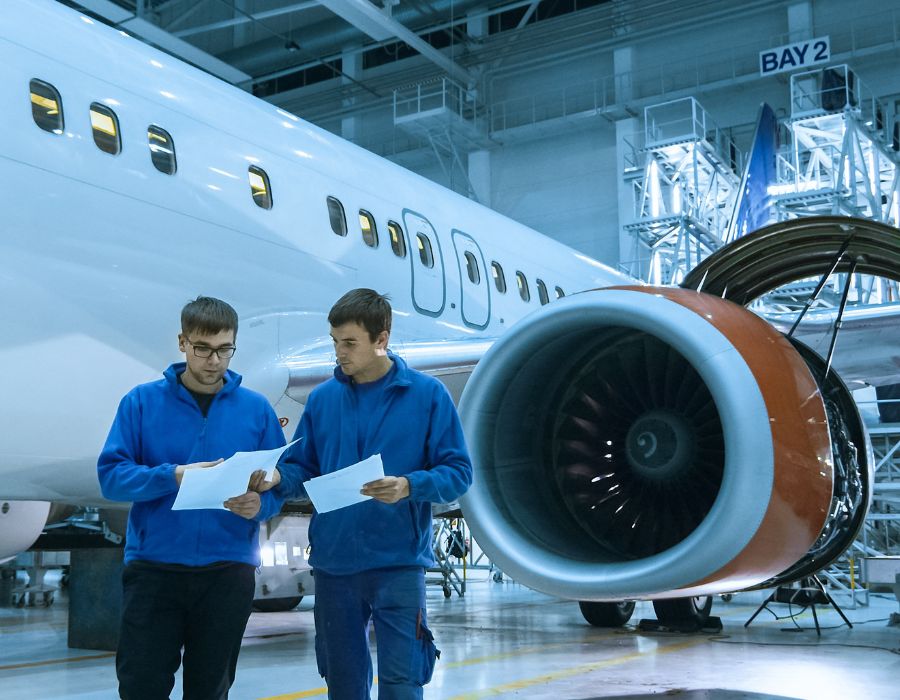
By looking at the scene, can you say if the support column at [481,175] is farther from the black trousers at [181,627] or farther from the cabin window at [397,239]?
the black trousers at [181,627]

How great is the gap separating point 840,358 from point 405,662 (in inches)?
150

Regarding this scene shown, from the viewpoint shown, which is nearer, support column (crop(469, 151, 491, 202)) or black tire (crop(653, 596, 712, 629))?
black tire (crop(653, 596, 712, 629))

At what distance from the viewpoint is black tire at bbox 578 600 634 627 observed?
30.3ft

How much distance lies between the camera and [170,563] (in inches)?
109

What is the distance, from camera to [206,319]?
2818mm

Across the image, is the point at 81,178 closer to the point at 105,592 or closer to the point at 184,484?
the point at 184,484

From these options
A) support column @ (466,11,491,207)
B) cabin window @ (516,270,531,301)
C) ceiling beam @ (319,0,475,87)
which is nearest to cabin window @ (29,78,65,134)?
cabin window @ (516,270,531,301)

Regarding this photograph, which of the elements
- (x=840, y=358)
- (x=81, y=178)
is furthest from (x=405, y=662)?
(x=840, y=358)

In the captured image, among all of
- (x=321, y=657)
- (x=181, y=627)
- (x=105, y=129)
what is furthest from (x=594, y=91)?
(x=181, y=627)

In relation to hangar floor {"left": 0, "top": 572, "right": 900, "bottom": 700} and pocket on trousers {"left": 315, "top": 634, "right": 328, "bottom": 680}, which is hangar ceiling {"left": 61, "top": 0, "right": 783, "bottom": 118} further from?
pocket on trousers {"left": 315, "top": 634, "right": 328, "bottom": 680}

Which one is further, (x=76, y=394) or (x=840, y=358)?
(x=840, y=358)

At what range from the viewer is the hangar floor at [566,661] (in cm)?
544

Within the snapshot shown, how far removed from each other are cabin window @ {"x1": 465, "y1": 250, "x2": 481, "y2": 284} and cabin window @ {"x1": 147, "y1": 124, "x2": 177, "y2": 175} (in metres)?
3.40

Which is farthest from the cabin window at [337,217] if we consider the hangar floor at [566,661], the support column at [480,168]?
the support column at [480,168]
